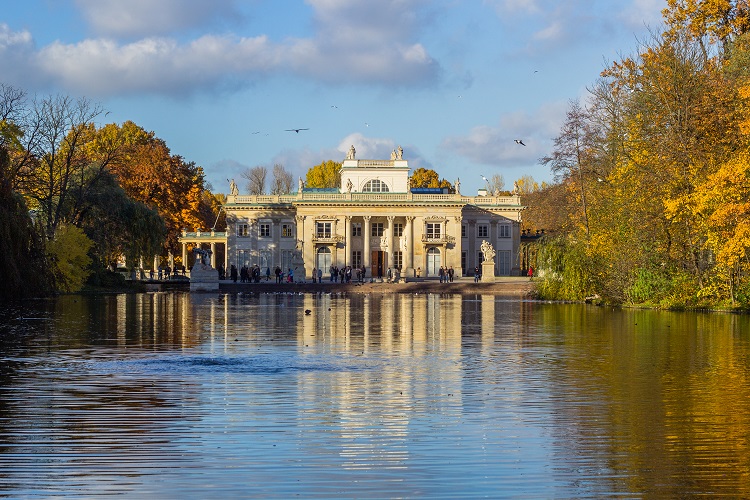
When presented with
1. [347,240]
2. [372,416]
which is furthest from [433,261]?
[372,416]

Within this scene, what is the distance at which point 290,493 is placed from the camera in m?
8.66

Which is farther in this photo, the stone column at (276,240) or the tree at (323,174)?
the tree at (323,174)

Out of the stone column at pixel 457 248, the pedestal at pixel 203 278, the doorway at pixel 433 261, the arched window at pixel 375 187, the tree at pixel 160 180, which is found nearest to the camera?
the pedestal at pixel 203 278

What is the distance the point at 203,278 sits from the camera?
215ft

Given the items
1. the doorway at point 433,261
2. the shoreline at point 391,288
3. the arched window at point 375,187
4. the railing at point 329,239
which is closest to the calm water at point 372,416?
the shoreline at point 391,288

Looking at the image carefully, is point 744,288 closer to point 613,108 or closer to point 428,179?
point 613,108

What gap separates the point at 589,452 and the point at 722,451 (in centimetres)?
132

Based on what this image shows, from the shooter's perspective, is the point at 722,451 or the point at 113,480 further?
the point at 722,451

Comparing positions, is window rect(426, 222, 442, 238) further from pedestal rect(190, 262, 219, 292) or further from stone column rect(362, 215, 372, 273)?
pedestal rect(190, 262, 219, 292)

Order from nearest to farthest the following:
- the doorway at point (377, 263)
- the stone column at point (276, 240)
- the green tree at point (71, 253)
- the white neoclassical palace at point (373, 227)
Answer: the green tree at point (71, 253) → the white neoclassical palace at point (373, 227) → the doorway at point (377, 263) → the stone column at point (276, 240)

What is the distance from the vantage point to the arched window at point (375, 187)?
93.3m

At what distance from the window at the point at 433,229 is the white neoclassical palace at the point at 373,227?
86mm

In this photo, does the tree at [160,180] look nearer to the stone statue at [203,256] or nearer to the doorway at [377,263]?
the stone statue at [203,256]

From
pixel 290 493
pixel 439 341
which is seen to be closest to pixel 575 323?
pixel 439 341
